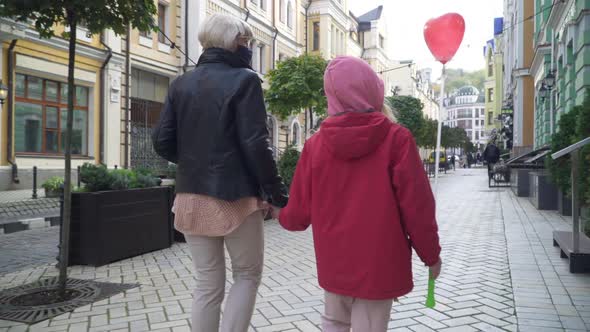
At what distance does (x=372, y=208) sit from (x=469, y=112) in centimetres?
15290

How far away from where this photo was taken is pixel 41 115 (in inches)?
598

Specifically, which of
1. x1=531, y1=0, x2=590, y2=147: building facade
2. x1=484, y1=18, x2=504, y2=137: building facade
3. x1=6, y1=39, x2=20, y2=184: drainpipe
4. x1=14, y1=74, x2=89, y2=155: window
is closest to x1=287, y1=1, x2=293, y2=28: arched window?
x1=531, y1=0, x2=590, y2=147: building facade

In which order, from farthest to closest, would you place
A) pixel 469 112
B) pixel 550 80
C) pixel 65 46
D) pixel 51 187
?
pixel 469 112 < pixel 550 80 < pixel 65 46 < pixel 51 187

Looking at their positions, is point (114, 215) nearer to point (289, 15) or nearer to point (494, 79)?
point (289, 15)

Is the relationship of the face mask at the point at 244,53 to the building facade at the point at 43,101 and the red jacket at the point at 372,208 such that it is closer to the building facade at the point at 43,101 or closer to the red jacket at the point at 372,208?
the red jacket at the point at 372,208

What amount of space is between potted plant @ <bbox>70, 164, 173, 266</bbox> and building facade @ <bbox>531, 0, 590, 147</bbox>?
26.2 feet

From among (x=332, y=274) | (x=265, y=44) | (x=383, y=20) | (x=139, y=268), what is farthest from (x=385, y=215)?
(x=383, y=20)

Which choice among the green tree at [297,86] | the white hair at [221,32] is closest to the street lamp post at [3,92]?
the green tree at [297,86]

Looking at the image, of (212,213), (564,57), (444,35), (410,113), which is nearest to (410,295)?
(444,35)

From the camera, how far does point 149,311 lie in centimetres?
417

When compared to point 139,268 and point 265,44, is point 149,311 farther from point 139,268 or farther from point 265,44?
point 265,44

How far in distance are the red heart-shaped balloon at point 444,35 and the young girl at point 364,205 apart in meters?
2.28

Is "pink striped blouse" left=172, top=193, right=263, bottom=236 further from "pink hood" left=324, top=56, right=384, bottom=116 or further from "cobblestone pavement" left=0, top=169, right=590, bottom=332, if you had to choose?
"cobblestone pavement" left=0, top=169, right=590, bottom=332

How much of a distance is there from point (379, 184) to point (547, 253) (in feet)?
17.1
